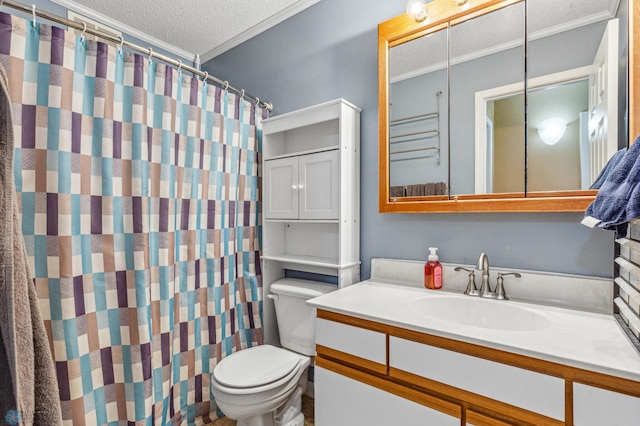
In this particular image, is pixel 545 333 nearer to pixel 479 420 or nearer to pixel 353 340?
pixel 479 420

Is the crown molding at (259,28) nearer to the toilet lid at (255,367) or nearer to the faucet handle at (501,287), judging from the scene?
the faucet handle at (501,287)

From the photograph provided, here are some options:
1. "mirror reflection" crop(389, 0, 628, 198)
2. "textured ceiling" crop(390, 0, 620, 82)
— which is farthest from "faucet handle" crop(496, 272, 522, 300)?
"textured ceiling" crop(390, 0, 620, 82)

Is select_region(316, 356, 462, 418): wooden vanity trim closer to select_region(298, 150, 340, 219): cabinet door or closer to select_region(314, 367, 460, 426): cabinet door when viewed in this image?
select_region(314, 367, 460, 426): cabinet door

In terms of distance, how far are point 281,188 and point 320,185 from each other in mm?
298

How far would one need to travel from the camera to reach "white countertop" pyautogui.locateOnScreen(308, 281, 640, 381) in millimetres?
808

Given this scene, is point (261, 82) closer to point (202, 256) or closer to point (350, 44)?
point (350, 44)

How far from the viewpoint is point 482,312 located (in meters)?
1.29

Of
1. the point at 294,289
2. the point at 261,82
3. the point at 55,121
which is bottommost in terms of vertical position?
the point at 294,289

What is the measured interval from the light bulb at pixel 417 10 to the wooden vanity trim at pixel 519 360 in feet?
4.49

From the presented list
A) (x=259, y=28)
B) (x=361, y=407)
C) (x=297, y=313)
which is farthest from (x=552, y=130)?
(x=259, y=28)

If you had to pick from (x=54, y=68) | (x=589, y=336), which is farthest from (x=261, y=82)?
(x=589, y=336)

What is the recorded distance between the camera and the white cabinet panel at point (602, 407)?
29.7 inches

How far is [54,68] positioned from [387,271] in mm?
1681

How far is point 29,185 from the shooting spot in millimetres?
1191
